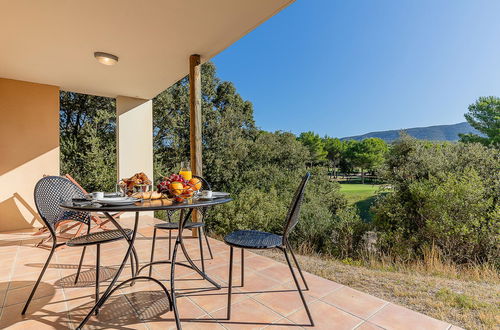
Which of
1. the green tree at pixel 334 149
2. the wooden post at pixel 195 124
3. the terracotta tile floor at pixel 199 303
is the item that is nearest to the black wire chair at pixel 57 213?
the terracotta tile floor at pixel 199 303

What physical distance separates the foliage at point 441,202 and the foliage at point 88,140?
285 inches

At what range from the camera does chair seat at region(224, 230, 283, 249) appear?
5.08ft

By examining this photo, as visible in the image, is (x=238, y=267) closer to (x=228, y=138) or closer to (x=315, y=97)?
(x=228, y=138)

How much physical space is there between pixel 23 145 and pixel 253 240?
4.45 m

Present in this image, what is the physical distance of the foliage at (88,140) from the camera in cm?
715

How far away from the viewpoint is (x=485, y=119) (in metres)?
13.4

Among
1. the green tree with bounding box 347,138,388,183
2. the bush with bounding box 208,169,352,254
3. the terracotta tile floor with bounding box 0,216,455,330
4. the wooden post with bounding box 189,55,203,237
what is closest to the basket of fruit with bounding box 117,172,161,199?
the terracotta tile floor with bounding box 0,216,455,330

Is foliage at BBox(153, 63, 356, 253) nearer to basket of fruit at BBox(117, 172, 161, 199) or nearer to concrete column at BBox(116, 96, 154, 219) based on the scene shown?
concrete column at BBox(116, 96, 154, 219)

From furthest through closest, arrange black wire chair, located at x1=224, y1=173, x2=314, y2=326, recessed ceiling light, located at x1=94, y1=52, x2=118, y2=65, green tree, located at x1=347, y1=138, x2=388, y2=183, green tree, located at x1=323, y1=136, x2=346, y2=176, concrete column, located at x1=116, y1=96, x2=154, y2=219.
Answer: green tree, located at x1=323, y1=136, x2=346, y2=176 → green tree, located at x1=347, y1=138, x2=388, y2=183 → concrete column, located at x1=116, y1=96, x2=154, y2=219 → recessed ceiling light, located at x1=94, y1=52, x2=118, y2=65 → black wire chair, located at x1=224, y1=173, x2=314, y2=326

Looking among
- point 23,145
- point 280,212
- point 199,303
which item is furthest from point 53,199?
point 280,212

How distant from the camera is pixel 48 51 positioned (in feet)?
10.1

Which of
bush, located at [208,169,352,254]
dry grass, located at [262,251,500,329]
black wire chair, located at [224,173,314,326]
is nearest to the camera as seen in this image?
black wire chair, located at [224,173,314,326]

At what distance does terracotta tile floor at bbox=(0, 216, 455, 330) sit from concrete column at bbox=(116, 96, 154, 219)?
107 inches

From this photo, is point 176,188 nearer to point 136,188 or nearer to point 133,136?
point 136,188
